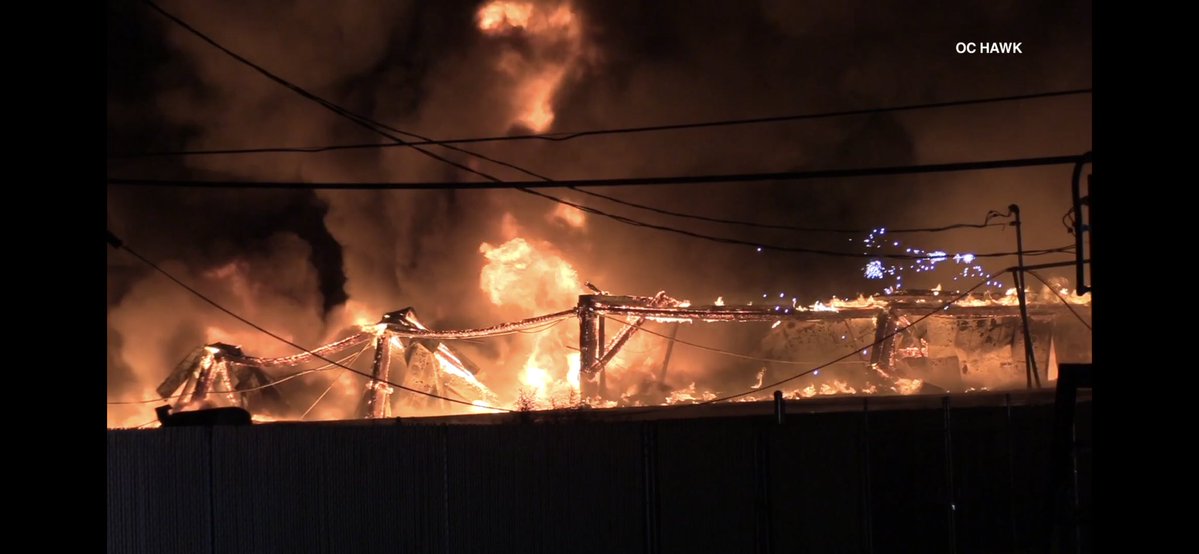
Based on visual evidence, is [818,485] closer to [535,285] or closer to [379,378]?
[379,378]

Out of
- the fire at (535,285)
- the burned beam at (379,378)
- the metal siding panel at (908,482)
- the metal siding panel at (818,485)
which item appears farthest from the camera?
the fire at (535,285)

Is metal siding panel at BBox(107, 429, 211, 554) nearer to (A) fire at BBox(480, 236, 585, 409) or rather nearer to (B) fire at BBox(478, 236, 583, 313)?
(A) fire at BBox(480, 236, 585, 409)

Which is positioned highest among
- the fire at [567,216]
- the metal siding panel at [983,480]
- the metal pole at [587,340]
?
the fire at [567,216]

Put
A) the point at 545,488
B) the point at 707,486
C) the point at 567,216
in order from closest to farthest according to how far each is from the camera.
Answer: the point at 545,488 → the point at 707,486 → the point at 567,216

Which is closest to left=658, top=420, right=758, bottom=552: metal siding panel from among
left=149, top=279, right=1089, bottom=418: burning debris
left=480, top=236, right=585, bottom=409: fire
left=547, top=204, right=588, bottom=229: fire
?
left=149, top=279, right=1089, bottom=418: burning debris

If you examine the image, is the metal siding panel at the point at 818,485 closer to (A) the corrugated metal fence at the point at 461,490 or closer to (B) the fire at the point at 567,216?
(A) the corrugated metal fence at the point at 461,490

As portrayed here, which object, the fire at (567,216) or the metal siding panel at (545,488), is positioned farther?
the fire at (567,216)

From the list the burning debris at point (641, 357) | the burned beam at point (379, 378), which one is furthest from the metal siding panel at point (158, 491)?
the burned beam at point (379, 378)

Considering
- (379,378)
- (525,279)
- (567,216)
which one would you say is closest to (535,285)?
(525,279)

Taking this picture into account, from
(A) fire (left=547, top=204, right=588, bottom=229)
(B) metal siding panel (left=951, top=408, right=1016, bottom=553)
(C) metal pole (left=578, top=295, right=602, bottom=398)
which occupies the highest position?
(A) fire (left=547, top=204, right=588, bottom=229)

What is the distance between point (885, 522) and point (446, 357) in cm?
1546

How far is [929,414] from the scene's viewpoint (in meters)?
9.24

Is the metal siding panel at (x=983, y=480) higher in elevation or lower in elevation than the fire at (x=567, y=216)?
lower

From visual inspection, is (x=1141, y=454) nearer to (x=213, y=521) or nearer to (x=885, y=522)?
(x=885, y=522)
